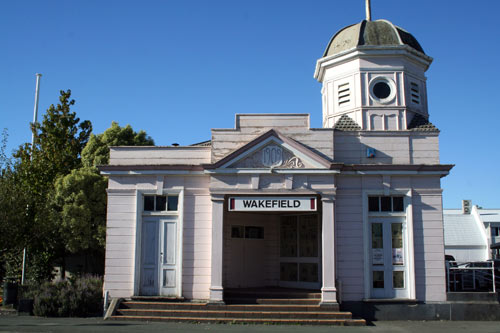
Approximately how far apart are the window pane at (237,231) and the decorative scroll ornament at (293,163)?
3328 millimetres

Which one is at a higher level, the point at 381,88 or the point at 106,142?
the point at 381,88

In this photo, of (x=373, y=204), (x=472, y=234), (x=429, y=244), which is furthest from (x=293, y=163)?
(x=472, y=234)

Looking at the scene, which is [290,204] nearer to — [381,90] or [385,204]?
[385,204]

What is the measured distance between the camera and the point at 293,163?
13984 mm

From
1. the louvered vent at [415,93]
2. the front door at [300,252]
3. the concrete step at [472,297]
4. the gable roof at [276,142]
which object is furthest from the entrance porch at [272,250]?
the louvered vent at [415,93]

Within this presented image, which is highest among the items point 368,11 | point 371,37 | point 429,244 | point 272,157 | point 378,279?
point 368,11

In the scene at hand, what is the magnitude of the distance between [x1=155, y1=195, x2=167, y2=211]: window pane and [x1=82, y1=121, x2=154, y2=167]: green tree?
8.45 meters

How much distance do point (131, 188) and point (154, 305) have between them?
3633mm

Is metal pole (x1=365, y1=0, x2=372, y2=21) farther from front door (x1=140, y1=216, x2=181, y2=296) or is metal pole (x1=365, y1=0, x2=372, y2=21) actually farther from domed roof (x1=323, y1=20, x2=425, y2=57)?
front door (x1=140, y1=216, x2=181, y2=296)

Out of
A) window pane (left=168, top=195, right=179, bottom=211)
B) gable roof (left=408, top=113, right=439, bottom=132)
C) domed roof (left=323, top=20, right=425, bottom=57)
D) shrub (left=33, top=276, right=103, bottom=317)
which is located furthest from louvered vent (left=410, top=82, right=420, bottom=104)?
shrub (left=33, top=276, right=103, bottom=317)

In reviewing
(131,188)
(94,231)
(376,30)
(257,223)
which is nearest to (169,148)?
(131,188)

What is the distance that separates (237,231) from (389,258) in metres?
5.07

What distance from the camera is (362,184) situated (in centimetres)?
1443

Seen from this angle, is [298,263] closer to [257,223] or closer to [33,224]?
[257,223]
